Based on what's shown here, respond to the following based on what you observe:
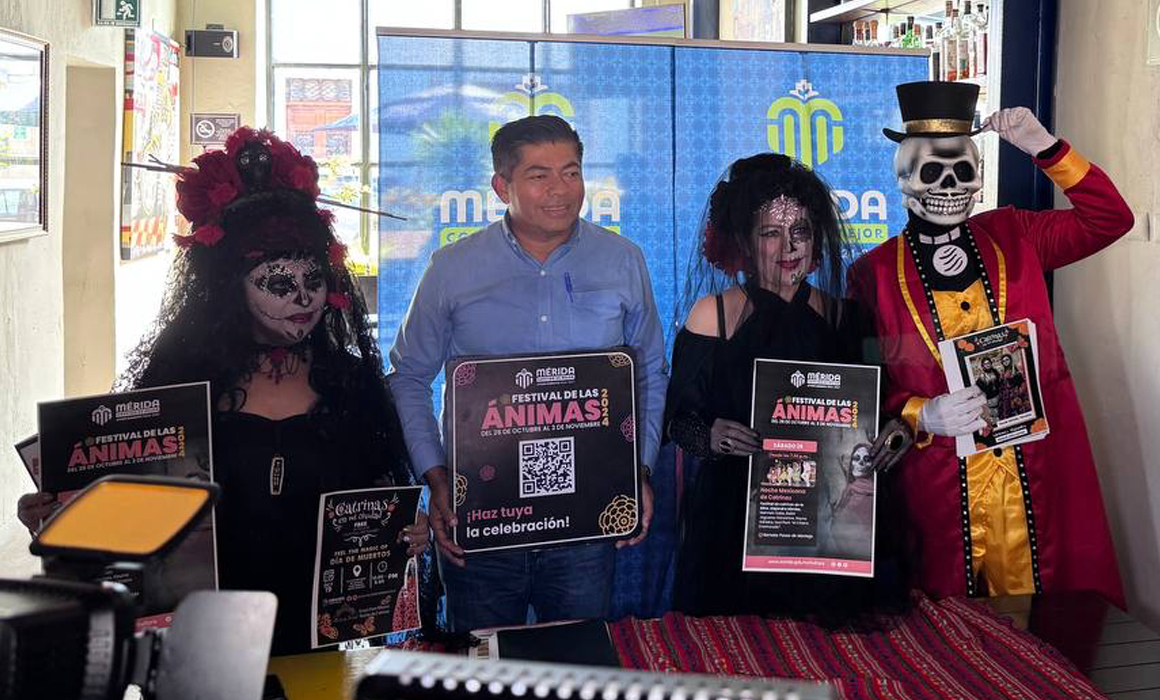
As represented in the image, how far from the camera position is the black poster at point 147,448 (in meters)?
2.22

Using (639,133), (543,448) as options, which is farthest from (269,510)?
(639,133)

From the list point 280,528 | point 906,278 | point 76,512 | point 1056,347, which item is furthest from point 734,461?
point 76,512

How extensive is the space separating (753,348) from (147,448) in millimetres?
1464

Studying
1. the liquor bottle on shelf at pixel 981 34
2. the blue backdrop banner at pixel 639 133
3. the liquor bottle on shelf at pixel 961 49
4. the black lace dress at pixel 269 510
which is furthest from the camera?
the liquor bottle on shelf at pixel 961 49

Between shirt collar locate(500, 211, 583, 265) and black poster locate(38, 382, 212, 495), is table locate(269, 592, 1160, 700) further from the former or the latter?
shirt collar locate(500, 211, 583, 265)

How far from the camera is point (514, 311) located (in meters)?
3.06

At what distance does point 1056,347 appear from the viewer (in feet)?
10.5

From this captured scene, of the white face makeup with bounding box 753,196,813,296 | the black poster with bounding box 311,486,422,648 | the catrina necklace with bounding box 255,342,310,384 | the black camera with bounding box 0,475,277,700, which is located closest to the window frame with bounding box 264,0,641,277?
the white face makeup with bounding box 753,196,813,296

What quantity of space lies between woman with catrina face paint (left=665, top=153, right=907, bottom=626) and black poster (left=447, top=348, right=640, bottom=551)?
22 cm

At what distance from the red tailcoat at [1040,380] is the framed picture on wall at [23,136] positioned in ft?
14.6

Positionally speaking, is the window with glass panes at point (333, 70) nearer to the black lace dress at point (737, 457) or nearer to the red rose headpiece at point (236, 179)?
the black lace dress at point (737, 457)

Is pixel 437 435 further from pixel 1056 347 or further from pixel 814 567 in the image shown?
pixel 1056 347

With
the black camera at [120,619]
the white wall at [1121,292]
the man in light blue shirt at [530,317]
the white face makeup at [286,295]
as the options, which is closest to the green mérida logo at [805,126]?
the white wall at [1121,292]

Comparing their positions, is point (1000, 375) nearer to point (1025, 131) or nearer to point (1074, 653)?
point (1025, 131)
